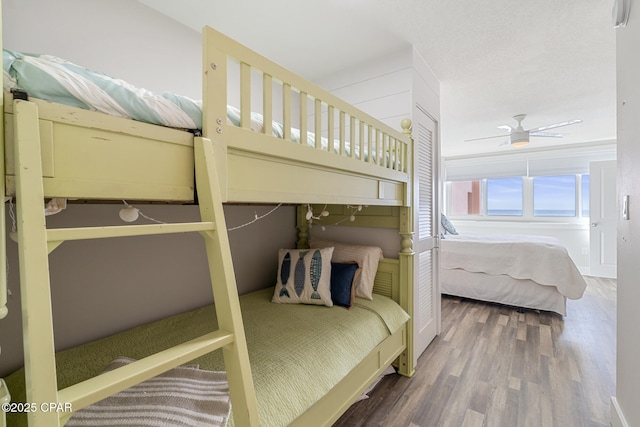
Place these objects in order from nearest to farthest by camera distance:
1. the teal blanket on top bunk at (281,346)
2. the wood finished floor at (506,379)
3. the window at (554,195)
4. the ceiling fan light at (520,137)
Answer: the teal blanket on top bunk at (281,346) < the wood finished floor at (506,379) < the ceiling fan light at (520,137) < the window at (554,195)

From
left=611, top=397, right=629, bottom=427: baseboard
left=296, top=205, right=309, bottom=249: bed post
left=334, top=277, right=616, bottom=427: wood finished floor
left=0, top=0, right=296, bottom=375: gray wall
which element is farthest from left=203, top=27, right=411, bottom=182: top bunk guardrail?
left=611, top=397, right=629, bottom=427: baseboard

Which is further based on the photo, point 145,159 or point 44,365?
point 145,159

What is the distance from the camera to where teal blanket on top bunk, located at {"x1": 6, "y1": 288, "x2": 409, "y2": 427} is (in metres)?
1.11

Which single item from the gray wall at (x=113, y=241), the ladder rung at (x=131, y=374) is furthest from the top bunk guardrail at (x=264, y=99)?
the gray wall at (x=113, y=241)

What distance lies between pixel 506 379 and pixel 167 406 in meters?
2.21

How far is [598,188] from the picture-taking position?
4.69 meters

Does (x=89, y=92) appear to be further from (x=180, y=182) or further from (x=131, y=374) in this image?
(x=131, y=374)

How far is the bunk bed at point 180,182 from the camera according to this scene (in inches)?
21.4

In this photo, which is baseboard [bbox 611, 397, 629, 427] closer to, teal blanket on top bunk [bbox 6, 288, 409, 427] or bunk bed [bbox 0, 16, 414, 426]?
teal blanket on top bunk [bbox 6, 288, 409, 427]

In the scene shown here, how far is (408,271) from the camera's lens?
6.94 feet

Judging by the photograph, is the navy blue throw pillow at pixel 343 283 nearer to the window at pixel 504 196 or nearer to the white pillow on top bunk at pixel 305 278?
the white pillow on top bunk at pixel 305 278

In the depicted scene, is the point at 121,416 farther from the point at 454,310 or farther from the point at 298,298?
the point at 454,310

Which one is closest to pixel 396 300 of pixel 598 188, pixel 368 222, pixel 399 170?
pixel 368 222

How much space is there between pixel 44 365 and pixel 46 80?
0.60 metres
